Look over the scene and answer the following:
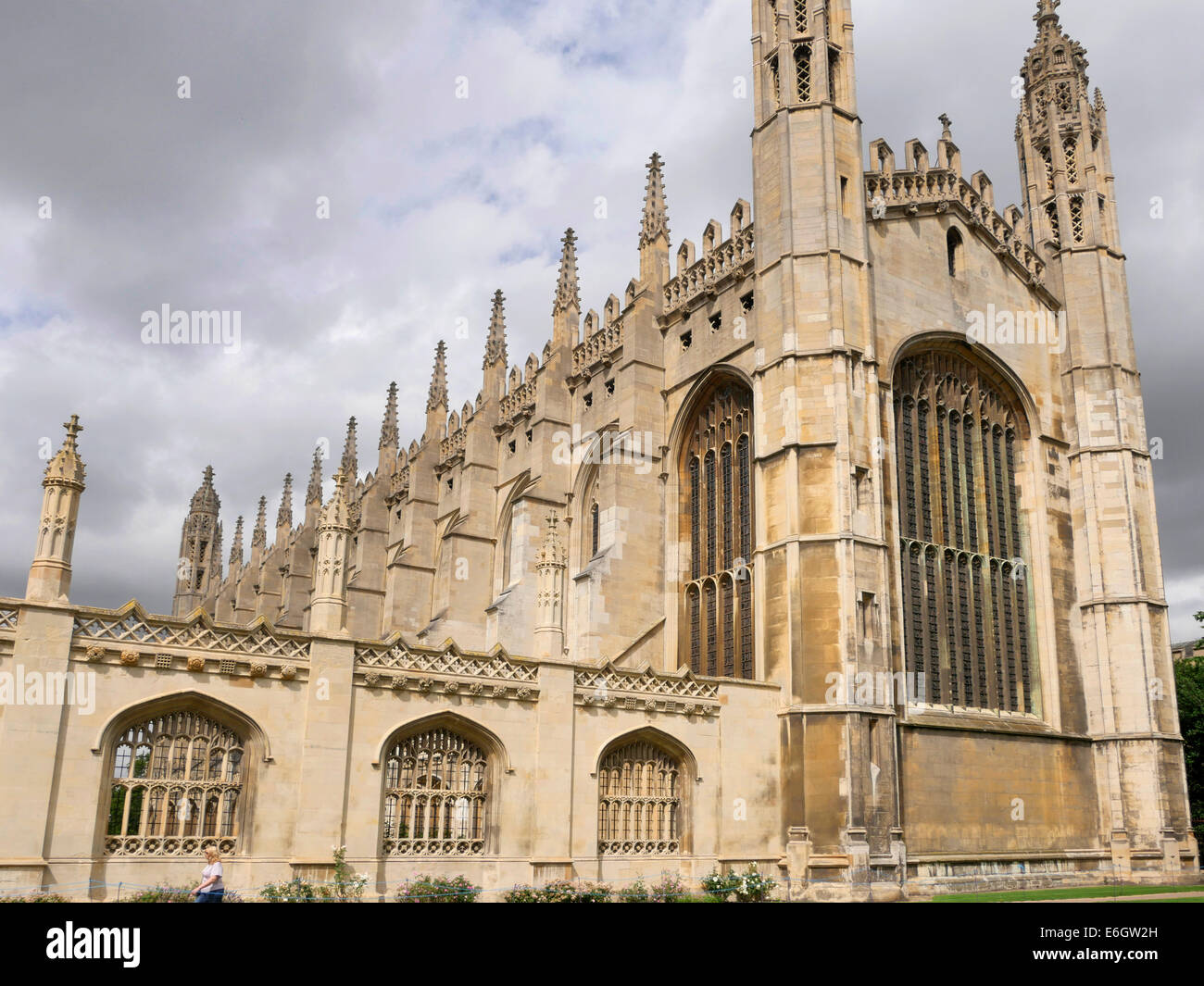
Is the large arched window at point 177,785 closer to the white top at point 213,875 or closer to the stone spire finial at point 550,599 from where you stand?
the white top at point 213,875

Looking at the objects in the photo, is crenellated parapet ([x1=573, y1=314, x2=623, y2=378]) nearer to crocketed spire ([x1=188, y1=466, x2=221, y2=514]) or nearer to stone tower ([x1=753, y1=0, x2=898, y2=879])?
stone tower ([x1=753, y1=0, x2=898, y2=879])

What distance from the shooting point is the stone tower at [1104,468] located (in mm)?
27500

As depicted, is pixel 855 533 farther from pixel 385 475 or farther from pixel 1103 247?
pixel 385 475

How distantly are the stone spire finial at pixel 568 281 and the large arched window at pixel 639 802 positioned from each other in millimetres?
19517

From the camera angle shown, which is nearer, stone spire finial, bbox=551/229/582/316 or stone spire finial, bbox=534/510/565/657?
stone spire finial, bbox=534/510/565/657

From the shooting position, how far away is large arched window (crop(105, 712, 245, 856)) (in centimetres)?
1562

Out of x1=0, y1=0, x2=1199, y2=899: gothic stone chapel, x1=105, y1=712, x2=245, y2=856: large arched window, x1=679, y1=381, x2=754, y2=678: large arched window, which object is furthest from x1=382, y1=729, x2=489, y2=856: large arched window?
x1=679, y1=381, x2=754, y2=678: large arched window

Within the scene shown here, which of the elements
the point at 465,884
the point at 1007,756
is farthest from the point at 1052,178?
the point at 465,884

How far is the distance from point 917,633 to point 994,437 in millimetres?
7276

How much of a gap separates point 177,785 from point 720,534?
51.5 feet

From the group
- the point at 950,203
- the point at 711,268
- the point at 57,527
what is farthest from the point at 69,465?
the point at 950,203

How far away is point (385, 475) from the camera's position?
4959 cm

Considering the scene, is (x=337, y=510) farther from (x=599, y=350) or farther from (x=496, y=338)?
(x=496, y=338)

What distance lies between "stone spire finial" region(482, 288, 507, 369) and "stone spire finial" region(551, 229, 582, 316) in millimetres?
5720
